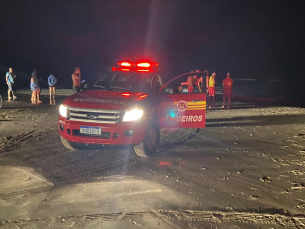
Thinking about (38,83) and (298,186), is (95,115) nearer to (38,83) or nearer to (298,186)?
(298,186)

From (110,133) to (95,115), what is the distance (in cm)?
43

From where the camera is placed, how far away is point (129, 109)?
5.50m

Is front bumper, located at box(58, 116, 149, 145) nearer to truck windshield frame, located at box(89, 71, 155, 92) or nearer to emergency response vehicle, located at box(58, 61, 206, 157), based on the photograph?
emergency response vehicle, located at box(58, 61, 206, 157)

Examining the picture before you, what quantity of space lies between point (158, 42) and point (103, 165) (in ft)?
156

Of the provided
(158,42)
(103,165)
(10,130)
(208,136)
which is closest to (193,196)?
(103,165)

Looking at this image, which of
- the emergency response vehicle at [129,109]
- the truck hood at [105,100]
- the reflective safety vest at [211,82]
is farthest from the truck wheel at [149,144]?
the reflective safety vest at [211,82]

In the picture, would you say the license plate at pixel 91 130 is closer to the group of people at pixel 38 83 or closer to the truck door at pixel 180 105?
the truck door at pixel 180 105

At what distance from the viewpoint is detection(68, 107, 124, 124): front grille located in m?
5.50

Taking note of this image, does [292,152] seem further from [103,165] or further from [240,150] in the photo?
[103,165]

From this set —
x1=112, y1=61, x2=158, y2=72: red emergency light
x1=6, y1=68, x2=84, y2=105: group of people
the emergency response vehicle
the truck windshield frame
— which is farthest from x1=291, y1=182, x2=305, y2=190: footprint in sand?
x1=6, y1=68, x2=84, y2=105: group of people

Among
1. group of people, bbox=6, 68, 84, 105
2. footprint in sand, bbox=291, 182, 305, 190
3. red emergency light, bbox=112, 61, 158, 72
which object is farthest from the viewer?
group of people, bbox=6, 68, 84, 105

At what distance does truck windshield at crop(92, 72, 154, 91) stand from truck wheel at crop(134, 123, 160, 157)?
0.86 meters

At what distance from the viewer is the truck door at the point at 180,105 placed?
651 centimetres

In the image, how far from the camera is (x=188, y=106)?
6.85m
